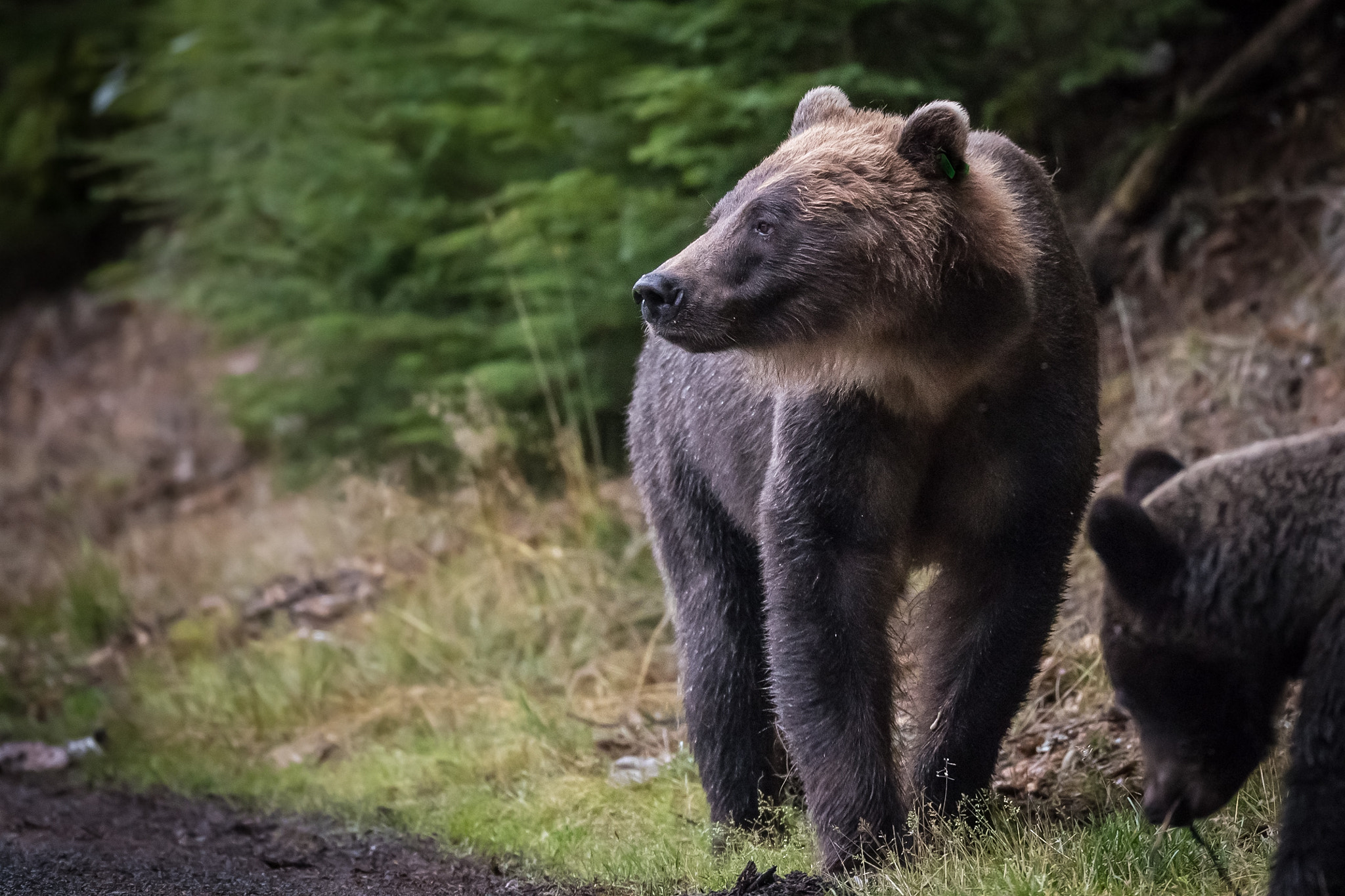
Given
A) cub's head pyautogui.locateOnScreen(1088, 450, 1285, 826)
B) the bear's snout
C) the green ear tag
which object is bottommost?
the bear's snout

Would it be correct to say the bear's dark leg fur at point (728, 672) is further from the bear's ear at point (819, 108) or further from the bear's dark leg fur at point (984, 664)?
the bear's ear at point (819, 108)

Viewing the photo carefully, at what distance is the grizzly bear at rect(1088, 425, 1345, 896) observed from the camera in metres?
3.12

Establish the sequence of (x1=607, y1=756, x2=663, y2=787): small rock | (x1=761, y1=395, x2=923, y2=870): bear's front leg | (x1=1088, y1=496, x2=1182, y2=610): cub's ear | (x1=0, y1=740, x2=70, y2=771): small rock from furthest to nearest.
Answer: (x1=0, y1=740, x2=70, y2=771): small rock, (x1=607, y1=756, x2=663, y2=787): small rock, (x1=761, y1=395, x2=923, y2=870): bear's front leg, (x1=1088, y1=496, x2=1182, y2=610): cub's ear

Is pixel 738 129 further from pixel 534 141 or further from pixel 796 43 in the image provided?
pixel 534 141

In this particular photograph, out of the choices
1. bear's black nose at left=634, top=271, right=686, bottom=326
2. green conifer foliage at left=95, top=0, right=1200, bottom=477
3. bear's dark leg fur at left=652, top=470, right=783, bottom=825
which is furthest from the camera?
green conifer foliage at left=95, top=0, right=1200, bottom=477

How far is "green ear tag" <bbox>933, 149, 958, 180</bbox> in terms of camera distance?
13.1ft

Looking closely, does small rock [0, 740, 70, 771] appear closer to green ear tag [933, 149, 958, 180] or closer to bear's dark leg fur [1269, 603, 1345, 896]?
green ear tag [933, 149, 958, 180]

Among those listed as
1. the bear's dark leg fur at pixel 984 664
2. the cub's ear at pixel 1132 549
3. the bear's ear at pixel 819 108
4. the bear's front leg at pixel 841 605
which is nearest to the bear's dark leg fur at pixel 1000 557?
the bear's dark leg fur at pixel 984 664

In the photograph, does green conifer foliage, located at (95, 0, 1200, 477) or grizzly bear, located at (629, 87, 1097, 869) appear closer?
grizzly bear, located at (629, 87, 1097, 869)

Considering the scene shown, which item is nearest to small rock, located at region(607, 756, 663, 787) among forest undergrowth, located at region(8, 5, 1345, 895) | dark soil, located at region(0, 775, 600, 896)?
forest undergrowth, located at region(8, 5, 1345, 895)

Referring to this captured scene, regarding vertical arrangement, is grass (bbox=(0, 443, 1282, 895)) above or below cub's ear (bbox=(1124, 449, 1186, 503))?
below

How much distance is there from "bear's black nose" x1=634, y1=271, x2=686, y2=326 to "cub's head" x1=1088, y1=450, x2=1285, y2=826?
4.24 ft

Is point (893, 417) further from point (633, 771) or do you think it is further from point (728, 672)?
point (633, 771)

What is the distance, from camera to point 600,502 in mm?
8211
